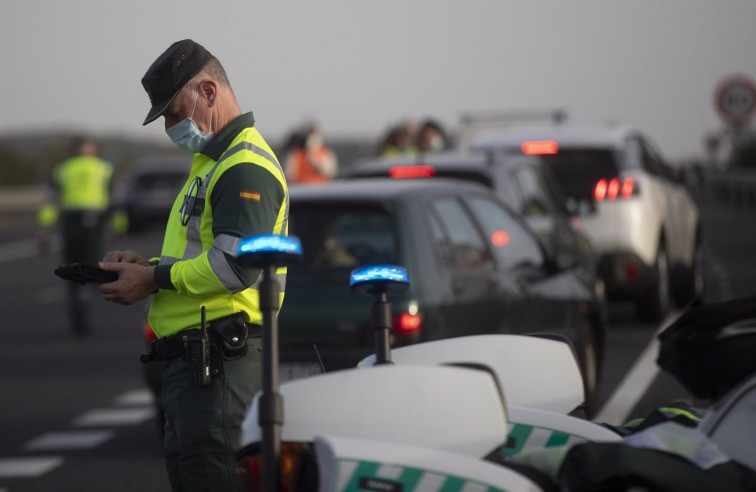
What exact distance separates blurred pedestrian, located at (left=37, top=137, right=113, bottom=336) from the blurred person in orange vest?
8.48 feet

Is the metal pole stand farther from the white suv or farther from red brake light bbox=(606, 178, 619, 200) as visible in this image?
red brake light bbox=(606, 178, 619, 200)

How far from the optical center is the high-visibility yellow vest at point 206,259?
440 cm

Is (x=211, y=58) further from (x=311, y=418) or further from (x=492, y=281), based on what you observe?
(x=492, y=281)

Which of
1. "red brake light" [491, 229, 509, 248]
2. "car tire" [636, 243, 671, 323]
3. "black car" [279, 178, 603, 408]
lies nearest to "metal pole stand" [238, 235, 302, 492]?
"black car" [279, 178, 603, 408]

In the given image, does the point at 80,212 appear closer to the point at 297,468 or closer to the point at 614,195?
the point at 614,195

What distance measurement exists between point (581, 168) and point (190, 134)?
10522 mm

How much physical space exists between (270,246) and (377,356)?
2.62ft

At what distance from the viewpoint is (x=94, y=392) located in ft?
39.5

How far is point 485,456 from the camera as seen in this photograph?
10.9ft

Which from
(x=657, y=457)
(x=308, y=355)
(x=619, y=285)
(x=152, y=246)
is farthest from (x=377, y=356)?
(x=152, y=246)

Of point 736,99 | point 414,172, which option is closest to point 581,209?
point 414,172

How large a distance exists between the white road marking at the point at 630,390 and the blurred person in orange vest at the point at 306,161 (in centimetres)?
680

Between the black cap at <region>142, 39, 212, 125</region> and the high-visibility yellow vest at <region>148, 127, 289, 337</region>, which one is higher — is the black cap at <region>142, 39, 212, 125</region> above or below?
above

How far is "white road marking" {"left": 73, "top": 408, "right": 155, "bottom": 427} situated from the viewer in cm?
1042
